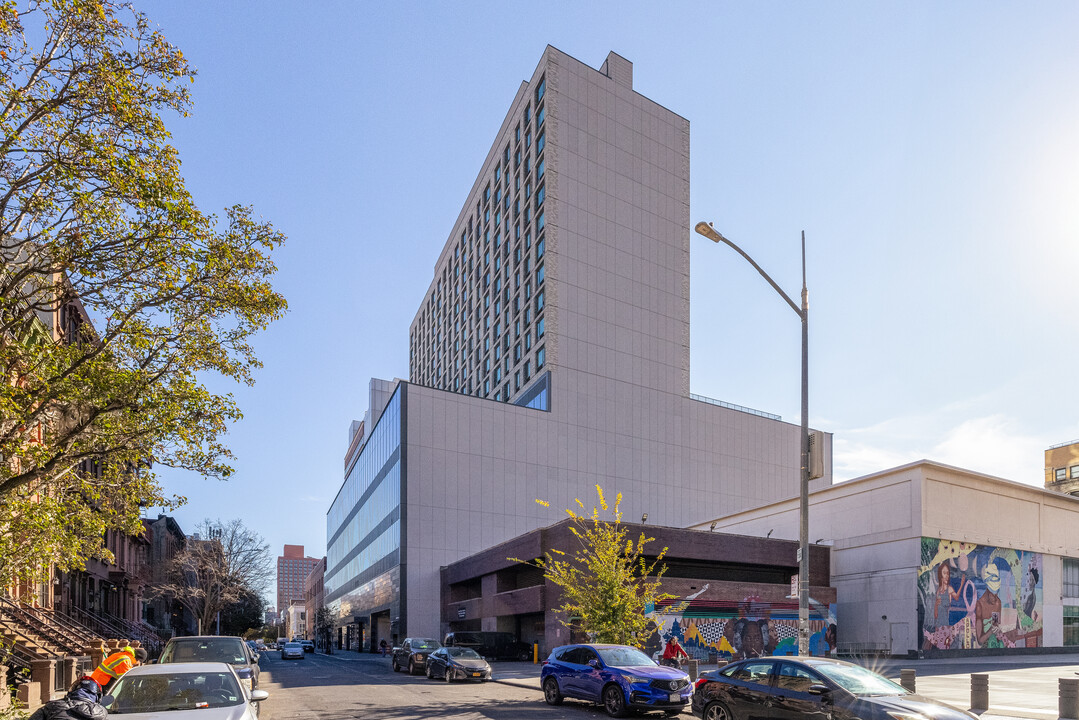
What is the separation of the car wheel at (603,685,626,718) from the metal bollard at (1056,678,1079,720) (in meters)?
8.40

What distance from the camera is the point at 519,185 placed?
73500mm

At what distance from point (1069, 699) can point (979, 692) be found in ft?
6.88

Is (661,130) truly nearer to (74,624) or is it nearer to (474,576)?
(474,576)

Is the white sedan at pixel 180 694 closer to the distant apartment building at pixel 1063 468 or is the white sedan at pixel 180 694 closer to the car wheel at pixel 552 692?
the car wheel at pixel 552 692

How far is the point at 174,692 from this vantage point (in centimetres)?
970

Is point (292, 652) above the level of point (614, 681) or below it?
below

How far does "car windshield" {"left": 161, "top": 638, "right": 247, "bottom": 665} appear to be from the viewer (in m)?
18.0

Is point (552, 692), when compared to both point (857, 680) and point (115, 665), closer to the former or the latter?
point (857, 680)

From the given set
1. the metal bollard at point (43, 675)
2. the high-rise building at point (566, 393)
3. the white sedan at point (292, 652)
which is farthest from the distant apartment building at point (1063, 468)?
the metal bollard at point (43, 675)

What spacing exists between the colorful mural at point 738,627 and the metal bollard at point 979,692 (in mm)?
21474

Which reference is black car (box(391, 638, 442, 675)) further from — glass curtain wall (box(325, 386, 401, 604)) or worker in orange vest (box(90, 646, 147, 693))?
glass curtain wall (box(325, 386, 401, 604))

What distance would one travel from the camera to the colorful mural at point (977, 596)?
134ft

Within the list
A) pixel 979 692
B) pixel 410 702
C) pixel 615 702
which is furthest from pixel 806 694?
pixel 410 702

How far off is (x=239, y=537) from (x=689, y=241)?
51.2 metres
